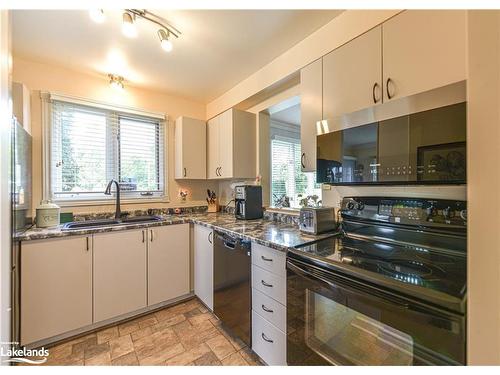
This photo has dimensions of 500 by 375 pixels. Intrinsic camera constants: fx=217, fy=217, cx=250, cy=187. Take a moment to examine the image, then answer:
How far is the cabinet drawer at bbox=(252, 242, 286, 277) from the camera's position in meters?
1.30

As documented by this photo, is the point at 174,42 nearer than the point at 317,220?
No

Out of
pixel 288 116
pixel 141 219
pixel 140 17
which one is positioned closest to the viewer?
pixel 140 17

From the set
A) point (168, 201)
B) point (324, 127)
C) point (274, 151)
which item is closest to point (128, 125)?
point (168, 201)

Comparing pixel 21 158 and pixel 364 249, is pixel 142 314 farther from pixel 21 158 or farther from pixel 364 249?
pixel 364 249

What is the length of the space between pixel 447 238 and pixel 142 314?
96.5 inches

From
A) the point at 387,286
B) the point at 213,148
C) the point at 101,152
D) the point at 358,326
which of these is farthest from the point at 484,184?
the point at 101,152

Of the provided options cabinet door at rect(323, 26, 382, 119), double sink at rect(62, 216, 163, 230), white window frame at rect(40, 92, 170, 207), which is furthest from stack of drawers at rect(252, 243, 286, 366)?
white window frame at rect(40, 92, 170, 207)

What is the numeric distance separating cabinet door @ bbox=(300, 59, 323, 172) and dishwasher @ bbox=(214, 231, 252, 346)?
2.53 ft

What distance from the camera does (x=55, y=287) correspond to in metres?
1.67

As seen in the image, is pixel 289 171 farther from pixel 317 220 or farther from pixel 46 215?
pixel 46 215

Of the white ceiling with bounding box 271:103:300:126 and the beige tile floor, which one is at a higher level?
the white ceiling with bounding box 271:103:300:126

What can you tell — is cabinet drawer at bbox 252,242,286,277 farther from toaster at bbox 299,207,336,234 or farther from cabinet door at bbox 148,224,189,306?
cabinet door at bbox 148,224,189,306

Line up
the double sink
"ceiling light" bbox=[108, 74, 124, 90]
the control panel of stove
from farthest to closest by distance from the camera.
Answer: "ceiling light" bbox=[108, 74, 124, 90]
the double sink
the control panel of stove

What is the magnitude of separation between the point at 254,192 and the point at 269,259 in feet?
3.36
